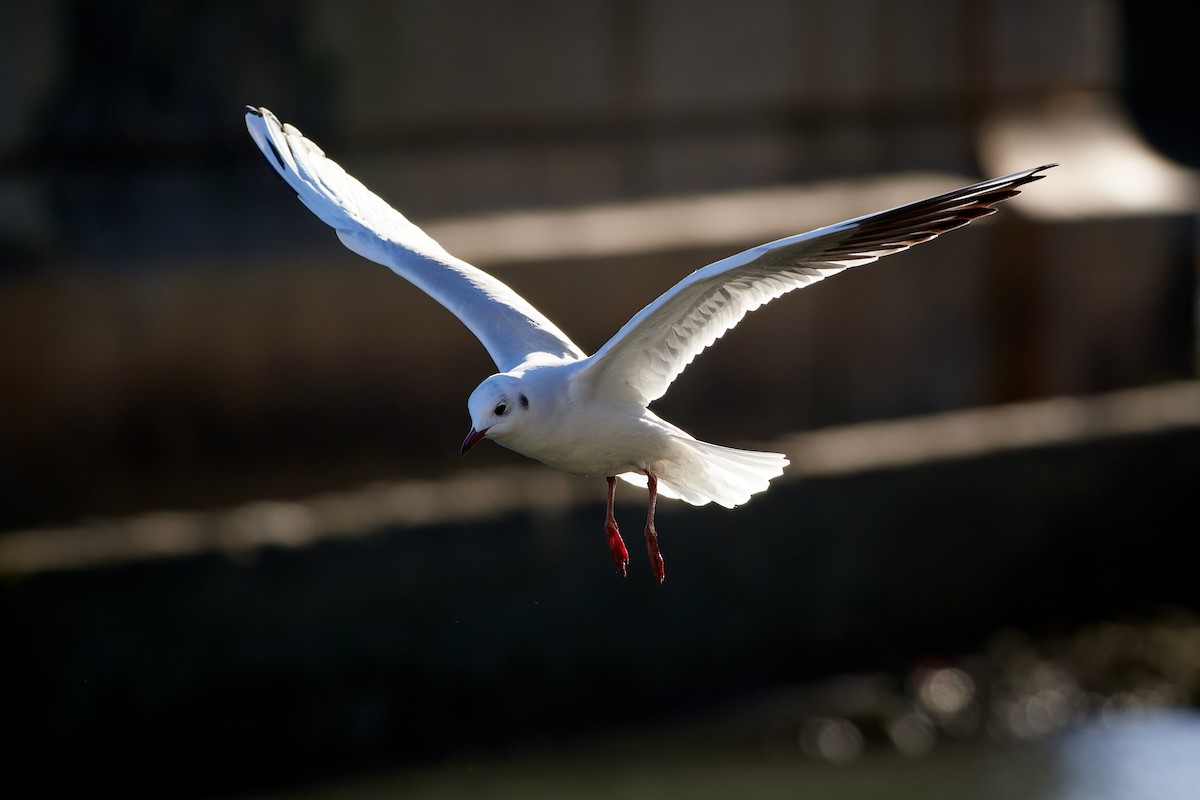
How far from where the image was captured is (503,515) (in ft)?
25.2

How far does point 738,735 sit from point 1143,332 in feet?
11.0

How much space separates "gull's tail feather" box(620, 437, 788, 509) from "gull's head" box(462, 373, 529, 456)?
2.16 ft

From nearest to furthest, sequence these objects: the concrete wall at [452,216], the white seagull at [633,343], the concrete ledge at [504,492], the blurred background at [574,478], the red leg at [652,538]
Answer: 1. the white seagull at [633,343]
2. the red leg at [652,538]
3. the concrete ledge at [504,492]
4. the blurred background at [574,478]
5. the concrete wall at [452,216]

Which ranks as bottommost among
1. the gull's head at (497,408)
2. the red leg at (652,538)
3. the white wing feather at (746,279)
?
the red leg at (652,538)

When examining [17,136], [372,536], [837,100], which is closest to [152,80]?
[17,136]

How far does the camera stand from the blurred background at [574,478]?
728cm

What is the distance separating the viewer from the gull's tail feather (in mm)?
5324

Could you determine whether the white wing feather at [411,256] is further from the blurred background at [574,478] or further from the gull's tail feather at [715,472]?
the blurred background at [574,478]

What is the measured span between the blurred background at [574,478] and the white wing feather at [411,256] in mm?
1675

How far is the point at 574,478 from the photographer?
7.93m

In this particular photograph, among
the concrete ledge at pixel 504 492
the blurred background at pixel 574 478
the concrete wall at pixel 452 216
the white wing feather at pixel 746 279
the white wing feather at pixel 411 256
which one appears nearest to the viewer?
the white wing feather at pixel 746 279

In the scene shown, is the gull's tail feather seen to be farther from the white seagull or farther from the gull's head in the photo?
the gull's head

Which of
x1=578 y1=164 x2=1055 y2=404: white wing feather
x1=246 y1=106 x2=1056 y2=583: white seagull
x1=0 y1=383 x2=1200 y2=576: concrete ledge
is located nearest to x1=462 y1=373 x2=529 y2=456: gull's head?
x1=246 y1=106 x2=1056 y2=583: white seagull

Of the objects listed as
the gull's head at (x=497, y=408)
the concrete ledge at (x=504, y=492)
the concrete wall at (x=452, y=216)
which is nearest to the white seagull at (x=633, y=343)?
the gull's head at (x=497, y=408)
